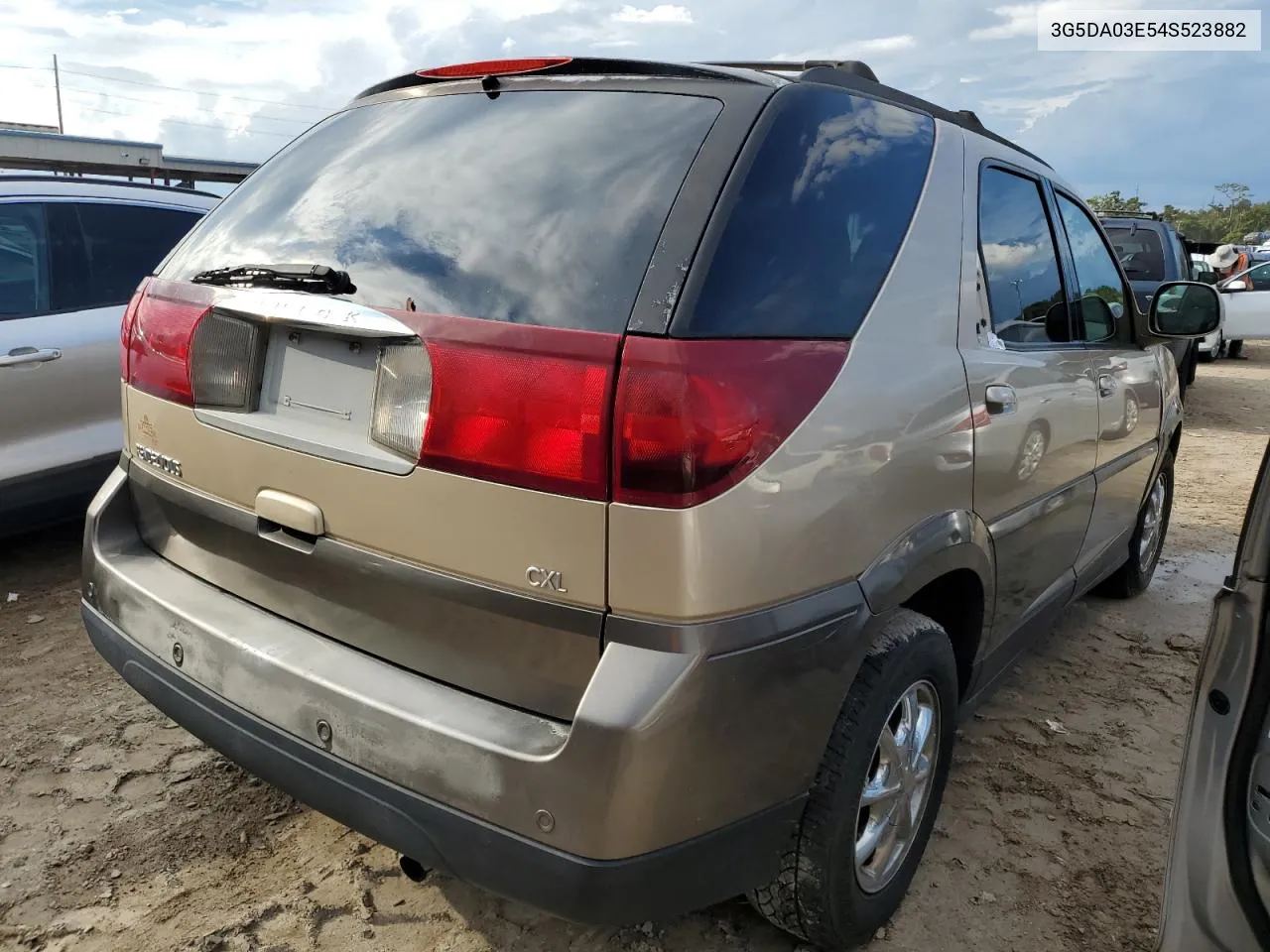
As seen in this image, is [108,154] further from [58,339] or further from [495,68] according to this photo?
[495,68]

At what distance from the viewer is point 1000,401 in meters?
2.40

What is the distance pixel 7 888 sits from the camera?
7.66 feet

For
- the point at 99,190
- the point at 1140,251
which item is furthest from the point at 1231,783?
the point at 1140,251

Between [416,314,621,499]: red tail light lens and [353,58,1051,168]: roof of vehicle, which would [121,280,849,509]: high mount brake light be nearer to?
[416,314,621,499]: red tail light lens

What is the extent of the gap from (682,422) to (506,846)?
0.77m

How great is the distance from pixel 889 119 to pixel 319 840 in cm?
223

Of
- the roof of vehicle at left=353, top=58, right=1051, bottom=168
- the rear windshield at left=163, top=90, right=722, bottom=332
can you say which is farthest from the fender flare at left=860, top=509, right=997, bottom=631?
the roof of vehicle at left=353, top=58, right=1051, bottom=168

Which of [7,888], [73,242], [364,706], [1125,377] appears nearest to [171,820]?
[7,888]

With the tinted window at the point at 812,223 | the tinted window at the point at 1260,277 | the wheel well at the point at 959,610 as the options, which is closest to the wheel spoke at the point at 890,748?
the wheel well at the point at 959,610

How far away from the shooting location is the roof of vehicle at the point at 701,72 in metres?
1.96

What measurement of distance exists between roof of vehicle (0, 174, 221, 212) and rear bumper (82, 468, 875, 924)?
310 cm

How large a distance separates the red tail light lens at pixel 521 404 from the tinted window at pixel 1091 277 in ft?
7.39

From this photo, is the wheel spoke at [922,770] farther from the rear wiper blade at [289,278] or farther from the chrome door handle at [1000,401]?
the rear wiper blade at [289,278]

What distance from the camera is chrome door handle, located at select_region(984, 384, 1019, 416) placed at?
2346 mm
